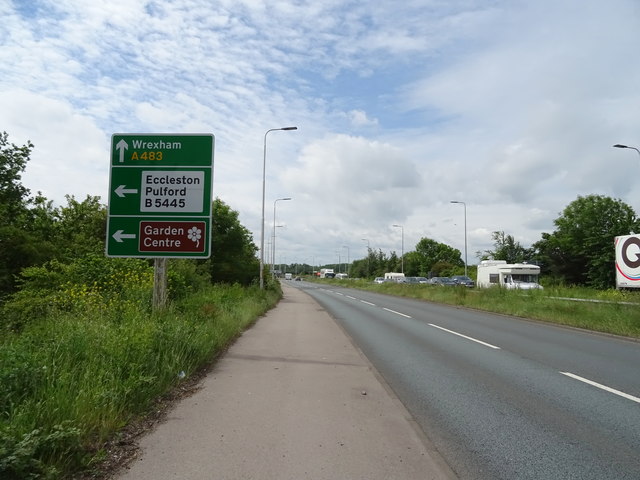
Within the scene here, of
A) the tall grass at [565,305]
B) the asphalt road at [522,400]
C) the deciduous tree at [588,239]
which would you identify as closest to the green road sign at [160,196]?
the asphalt road at [522,400]

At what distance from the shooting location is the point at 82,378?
Result: 5078mm

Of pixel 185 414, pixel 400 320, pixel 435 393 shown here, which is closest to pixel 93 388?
pixel 185 414

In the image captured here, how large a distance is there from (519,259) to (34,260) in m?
74.6

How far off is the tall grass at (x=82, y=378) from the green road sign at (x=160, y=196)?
4.49ft

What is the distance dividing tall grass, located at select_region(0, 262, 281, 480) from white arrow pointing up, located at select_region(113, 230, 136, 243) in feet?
4.53

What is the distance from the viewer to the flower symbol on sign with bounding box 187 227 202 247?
9.61m

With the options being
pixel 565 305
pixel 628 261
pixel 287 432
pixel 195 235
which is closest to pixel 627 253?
pixel 628 261

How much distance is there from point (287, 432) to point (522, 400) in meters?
3.55

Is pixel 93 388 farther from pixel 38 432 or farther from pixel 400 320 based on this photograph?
pixel 400 320

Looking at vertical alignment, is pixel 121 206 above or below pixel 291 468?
above

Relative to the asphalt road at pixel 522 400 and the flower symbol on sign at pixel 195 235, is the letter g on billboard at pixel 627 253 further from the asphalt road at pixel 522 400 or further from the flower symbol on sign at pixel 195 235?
the flower symbol on sign at pixel 195 235

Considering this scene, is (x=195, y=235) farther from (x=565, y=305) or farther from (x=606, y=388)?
(x=565, y=305)

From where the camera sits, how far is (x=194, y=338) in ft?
26.9

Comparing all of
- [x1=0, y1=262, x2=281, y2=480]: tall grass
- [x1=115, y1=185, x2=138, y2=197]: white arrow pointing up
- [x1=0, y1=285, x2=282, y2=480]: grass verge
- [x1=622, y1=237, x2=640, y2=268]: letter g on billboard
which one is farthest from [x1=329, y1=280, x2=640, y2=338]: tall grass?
[x1=115, y1=185, x2=138, y2=197]: white arrow pointing up
